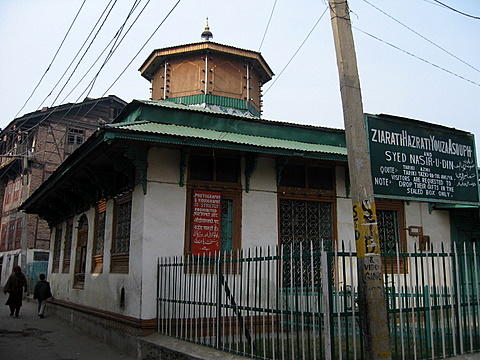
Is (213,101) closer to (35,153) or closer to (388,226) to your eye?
(388,226)

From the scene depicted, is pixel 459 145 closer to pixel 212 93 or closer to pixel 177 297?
pixel 177 297

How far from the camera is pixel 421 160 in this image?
7422 millimetres

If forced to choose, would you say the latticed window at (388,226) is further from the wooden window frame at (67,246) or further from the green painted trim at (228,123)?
the wooden window frame at (67,246)

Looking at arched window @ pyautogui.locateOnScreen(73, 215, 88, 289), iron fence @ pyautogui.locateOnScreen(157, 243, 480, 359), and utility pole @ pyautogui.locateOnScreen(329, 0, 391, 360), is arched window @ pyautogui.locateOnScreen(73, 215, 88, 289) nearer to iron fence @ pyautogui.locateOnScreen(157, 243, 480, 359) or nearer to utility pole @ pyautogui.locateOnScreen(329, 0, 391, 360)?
iron fence @ pyautogui.locateOnScreen(157, 243, 480, 359)

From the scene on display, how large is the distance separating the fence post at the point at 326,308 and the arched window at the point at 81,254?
10.3 m

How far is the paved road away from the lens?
971 centimetres

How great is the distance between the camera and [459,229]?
512 inches

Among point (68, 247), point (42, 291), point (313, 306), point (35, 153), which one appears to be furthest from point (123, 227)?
point (35, 153)

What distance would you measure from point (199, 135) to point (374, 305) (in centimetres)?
571

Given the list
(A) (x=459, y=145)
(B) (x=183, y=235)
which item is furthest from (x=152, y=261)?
(A) (x=459, y=145)

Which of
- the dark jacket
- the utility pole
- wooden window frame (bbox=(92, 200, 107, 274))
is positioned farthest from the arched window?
the utility pole

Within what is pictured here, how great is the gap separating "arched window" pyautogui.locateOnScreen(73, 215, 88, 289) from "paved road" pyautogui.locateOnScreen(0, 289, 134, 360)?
4.75 feet

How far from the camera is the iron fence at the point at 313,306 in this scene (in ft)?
18.2

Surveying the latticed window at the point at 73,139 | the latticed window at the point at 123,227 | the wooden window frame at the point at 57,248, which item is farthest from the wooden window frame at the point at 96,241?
the latticed window at the point at 73,139
